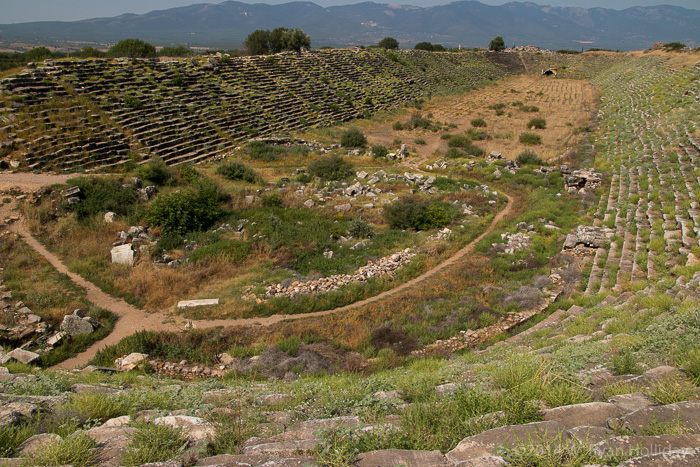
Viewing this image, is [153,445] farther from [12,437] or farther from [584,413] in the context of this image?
[584,413]

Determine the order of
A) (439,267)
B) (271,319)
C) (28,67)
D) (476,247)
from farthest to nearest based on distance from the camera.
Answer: (28,67)
(476,247)
(439,267)
(271,319)

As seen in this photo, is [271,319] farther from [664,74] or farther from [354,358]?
[664,74]

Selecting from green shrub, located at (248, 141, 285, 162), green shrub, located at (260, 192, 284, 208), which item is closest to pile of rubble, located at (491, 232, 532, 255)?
green shrub, located at (260, 192, 284, 208)

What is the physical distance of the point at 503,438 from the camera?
303 centimetres

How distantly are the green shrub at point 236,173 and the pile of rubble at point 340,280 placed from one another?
10534 mm

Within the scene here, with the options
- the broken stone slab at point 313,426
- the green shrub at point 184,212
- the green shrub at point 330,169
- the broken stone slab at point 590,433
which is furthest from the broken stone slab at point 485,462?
the green shrub at point 330,169

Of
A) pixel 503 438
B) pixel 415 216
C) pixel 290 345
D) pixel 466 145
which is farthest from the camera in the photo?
pixel 466 145

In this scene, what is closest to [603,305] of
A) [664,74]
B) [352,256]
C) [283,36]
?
[352,256]

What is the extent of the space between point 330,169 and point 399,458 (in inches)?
769

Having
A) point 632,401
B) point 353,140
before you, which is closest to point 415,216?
point 632,401

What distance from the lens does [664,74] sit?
1676 inches

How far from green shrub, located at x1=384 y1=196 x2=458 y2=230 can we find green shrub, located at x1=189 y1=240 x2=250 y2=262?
19.4 feet

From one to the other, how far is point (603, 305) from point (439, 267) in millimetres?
5017

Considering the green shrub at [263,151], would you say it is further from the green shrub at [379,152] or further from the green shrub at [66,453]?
the green shrub at [66,453]
